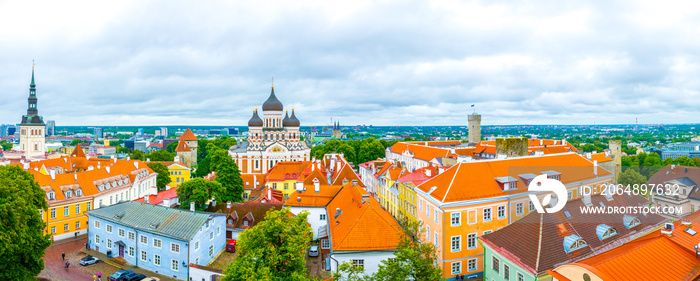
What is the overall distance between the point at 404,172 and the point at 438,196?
1726 cm

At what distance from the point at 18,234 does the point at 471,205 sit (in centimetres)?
3230

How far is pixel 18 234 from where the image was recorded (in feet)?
90.0

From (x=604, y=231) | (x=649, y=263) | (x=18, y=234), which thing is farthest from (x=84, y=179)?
(x=649, y=263)

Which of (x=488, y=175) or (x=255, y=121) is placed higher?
(x=255, y=121)

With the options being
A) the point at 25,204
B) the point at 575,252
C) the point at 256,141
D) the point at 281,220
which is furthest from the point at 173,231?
the point at 256,141

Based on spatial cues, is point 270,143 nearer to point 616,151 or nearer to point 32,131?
point 32,131

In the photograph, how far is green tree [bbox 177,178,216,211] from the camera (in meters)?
44.9

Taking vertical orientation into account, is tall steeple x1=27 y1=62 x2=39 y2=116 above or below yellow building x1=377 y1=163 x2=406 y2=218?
above

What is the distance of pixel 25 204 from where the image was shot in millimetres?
28969


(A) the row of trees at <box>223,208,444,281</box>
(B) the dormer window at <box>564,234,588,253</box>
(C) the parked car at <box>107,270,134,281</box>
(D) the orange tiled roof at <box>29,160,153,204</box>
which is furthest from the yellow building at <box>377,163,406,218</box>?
(D) the orange tiled roof at <box>29,160,153,204</box>

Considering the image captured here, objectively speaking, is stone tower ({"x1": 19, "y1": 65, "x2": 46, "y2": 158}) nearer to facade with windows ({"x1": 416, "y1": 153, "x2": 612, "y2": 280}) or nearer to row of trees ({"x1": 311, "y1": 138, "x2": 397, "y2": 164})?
row of trees ({"x1": 311, "y1": 138, "x2": 397, "y2": 164})

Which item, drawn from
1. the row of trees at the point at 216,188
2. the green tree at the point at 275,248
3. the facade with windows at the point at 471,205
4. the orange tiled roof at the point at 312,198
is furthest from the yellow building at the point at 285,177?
the green tree at the point at 275,248

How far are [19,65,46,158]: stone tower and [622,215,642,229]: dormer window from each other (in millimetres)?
105777

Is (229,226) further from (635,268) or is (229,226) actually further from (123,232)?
(635,268)
